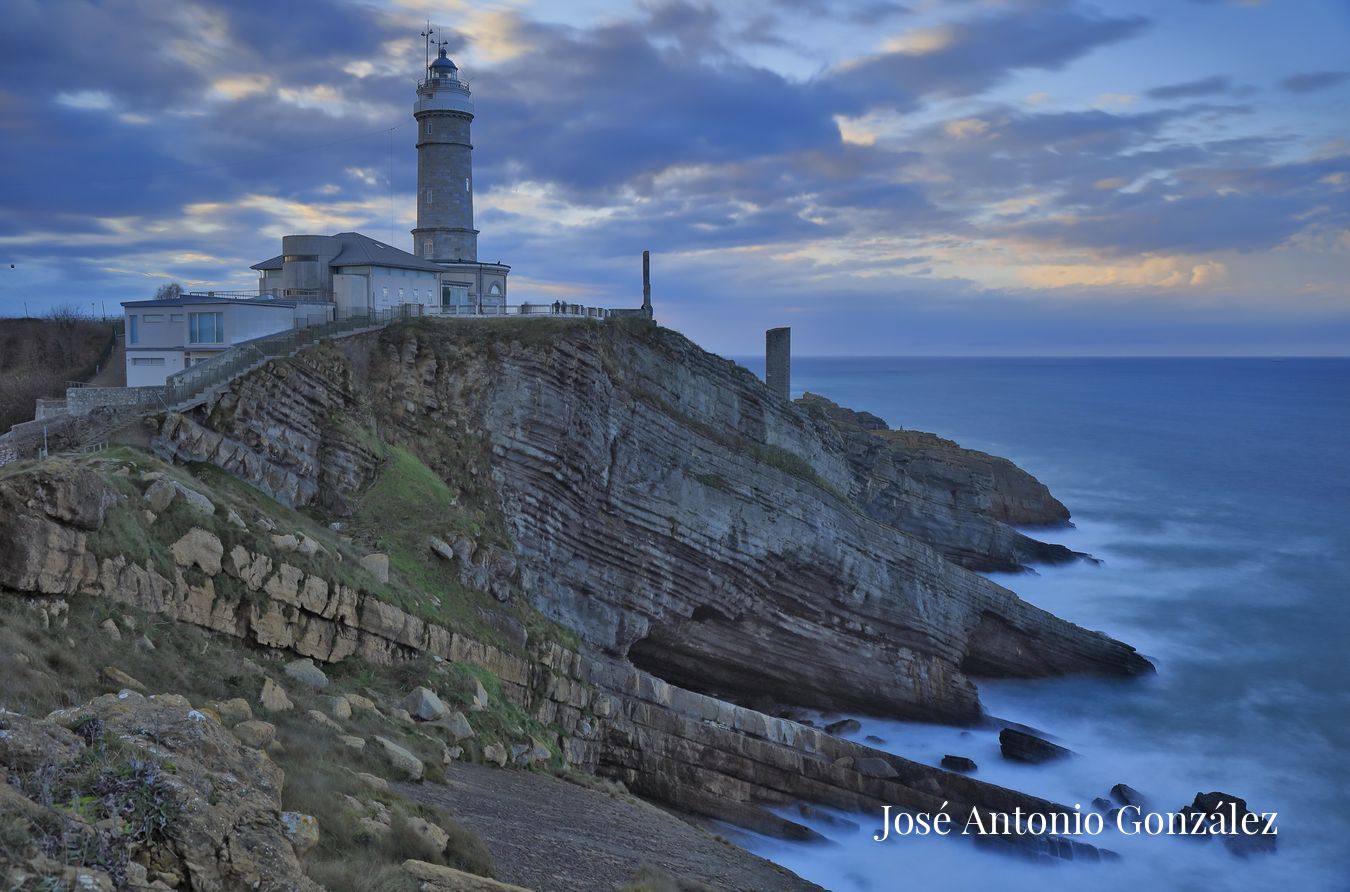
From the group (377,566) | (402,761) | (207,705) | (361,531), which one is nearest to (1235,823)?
(377,566)

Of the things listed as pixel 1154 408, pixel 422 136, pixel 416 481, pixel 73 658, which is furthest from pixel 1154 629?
pixel 1154 408

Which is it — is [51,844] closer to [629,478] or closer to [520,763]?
[520,763]

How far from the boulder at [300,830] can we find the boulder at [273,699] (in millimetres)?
4290

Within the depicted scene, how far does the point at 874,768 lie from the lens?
25000 mm

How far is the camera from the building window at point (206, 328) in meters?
25.6

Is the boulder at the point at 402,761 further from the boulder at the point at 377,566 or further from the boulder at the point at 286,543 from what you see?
the boulder at the point at 377,566

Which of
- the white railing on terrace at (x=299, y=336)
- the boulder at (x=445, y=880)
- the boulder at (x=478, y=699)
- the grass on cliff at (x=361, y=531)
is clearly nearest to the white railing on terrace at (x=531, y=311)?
the white railing on terrace at (x=299, y=336)

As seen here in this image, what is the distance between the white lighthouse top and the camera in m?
40.2

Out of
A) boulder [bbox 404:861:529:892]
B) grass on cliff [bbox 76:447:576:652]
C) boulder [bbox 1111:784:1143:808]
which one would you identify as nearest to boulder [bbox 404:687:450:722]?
grass on cliff [bbox 76:447:576:652]

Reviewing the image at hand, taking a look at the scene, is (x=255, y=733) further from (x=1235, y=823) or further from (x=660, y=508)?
(x=1235, y=823)

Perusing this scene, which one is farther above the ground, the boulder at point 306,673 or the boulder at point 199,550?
the boulder at point 199,550

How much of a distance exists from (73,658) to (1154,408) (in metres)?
135

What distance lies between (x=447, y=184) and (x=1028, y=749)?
30166 mm

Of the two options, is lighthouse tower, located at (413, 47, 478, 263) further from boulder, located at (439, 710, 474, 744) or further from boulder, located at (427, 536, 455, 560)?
boulder, located at (439, 710, 474, 744)
